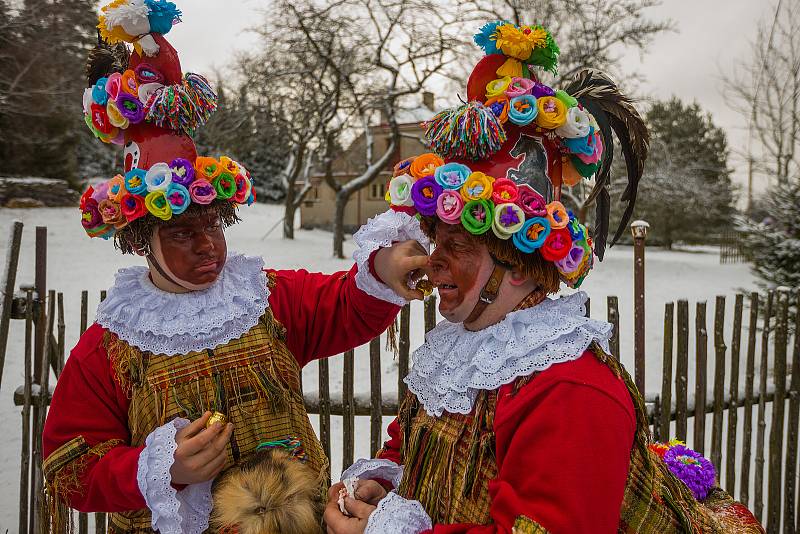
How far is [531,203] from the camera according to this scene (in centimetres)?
138

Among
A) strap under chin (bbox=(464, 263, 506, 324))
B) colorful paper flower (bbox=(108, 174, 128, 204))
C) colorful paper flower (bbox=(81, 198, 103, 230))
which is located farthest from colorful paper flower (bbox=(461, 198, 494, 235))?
colorful paper flower (bbox=(81, 198, 103, 230))

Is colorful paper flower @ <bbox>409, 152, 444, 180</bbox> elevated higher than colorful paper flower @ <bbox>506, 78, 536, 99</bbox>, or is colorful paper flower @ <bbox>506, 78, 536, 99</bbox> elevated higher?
colorful paper flower @ <bbox>506, 78, 536, 99</bbox>

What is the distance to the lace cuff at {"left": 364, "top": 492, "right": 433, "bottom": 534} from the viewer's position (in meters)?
1.34

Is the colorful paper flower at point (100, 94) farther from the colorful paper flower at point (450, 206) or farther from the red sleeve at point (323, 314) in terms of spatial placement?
the colorful paper flower at point (450, 206)

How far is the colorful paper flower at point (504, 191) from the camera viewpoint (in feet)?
4.49

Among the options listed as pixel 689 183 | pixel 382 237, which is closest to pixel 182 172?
pixel 382 237

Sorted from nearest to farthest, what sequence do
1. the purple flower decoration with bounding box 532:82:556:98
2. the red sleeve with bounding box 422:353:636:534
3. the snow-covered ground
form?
the red sleeve with bounding box 422:353:636:534 < the purple flower decoration with bounding box 532:82:556:98 < the snow-covered ground

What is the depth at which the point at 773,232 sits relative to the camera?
745 cm

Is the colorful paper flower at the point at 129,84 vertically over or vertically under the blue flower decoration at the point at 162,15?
under

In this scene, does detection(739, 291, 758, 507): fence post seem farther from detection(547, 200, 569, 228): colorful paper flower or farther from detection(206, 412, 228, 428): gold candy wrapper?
detection(206, 412, 228, 428): gold candy wrapper

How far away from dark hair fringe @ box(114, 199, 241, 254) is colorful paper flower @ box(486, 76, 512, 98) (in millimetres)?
1008

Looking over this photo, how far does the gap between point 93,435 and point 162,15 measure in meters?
1.37

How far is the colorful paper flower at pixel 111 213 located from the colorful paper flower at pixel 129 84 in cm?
36

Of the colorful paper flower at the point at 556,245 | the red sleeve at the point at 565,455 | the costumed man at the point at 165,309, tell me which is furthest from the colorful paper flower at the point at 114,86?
the red sleeve at the point at 565,455
